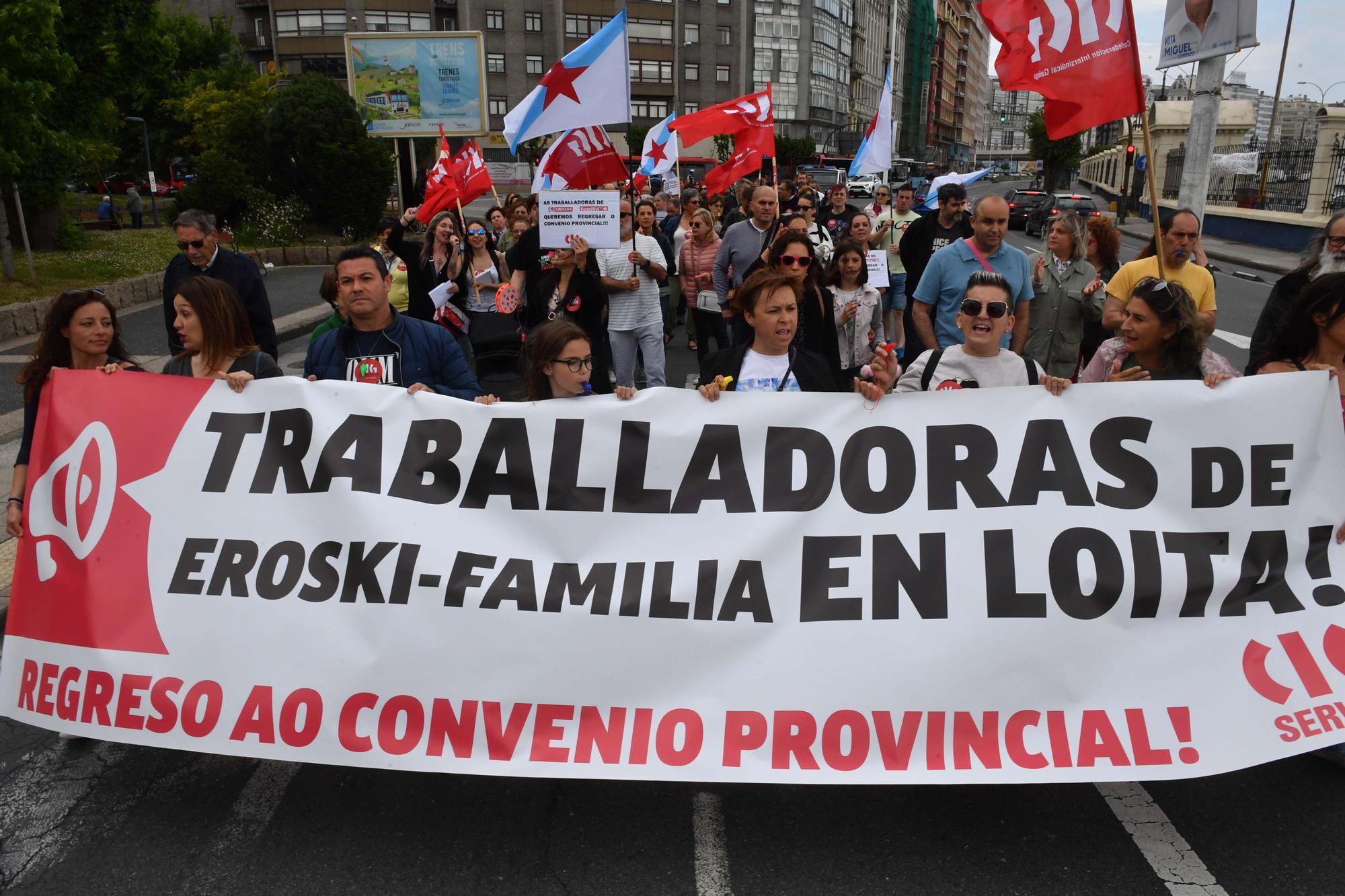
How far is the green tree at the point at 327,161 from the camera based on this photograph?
83.1 ft

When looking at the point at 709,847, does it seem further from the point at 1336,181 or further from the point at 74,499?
the point at 1336,181

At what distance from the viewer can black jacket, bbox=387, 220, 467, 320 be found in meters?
7.38

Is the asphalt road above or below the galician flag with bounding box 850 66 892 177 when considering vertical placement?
below

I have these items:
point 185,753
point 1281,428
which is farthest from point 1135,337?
point 185,753

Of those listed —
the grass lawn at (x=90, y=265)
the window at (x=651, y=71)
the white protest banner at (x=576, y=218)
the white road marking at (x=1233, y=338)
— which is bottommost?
the white road marking at (x=1233, y=338)

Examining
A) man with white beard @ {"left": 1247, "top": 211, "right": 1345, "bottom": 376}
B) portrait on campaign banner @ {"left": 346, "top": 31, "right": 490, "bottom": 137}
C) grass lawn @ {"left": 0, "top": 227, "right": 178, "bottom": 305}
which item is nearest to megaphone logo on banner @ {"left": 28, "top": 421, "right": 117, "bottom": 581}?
man with white beard @ {"left": 1247, "top": 211, "right": 1345, "bottom": 376}

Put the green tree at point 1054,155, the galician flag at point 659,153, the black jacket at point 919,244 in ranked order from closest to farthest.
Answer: the black jacket at point 919,244
the galician flag at point 659,153
the green tree at point 1054,155

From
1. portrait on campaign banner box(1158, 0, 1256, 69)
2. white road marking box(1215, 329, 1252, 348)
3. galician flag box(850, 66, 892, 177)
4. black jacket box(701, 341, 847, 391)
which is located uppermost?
portrait on campaign banner box(1158, 0, 1256, 69)

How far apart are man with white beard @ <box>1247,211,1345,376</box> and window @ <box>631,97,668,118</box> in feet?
233

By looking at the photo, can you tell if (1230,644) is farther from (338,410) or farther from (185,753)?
(185,753)

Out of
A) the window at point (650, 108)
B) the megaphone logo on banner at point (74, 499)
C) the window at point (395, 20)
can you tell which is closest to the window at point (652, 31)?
the window at point (650, 108)

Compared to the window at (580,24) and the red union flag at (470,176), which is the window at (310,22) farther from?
the red union flag at (470,176)

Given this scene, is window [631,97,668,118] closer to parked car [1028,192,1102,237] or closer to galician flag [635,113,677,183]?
parked car [1028,192,1102,237]

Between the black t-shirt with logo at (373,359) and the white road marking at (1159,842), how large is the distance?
3.06 m
